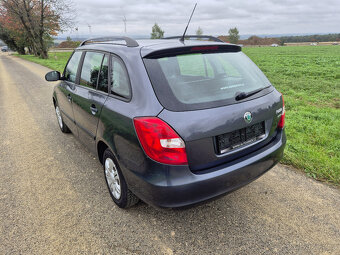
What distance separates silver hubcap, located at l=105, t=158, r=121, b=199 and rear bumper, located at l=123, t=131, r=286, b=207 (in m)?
0.40

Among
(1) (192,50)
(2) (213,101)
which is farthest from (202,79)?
(2) (213,101)

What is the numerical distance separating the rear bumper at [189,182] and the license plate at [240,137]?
139 mm

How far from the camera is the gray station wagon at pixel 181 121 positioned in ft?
6.30

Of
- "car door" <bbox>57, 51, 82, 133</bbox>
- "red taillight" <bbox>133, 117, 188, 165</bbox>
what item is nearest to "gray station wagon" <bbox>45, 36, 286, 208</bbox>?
"red taillight" <bbox>133, 117, 188, 165</bbox>

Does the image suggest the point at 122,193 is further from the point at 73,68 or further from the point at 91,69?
the point at 73,68

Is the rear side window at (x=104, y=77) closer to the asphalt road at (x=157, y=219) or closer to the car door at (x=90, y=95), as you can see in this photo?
the car door at (x=90, y=95)

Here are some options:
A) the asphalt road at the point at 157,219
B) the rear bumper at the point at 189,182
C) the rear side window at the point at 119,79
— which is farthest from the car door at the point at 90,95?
the rear bumper at the point at 189,182

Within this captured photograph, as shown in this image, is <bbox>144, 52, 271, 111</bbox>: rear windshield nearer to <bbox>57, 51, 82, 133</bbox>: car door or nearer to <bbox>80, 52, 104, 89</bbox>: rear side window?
<bbox>80, 52, 104, 89</bbox>: rear side window

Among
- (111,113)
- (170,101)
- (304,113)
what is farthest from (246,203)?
(304,113)

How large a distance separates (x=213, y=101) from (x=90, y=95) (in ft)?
5.03

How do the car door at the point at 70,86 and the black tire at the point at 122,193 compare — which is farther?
the car door at the point at 70,86

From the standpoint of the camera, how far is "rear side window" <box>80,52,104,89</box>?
2863 mm

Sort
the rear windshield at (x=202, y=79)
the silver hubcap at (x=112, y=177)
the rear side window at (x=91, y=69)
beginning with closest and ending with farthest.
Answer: the rear windshield at (x=202, y=79) → the silver hubcap at (x=112, y=177) → the rear side window at (x=91, y=69)

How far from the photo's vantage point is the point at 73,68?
3.74 metres
